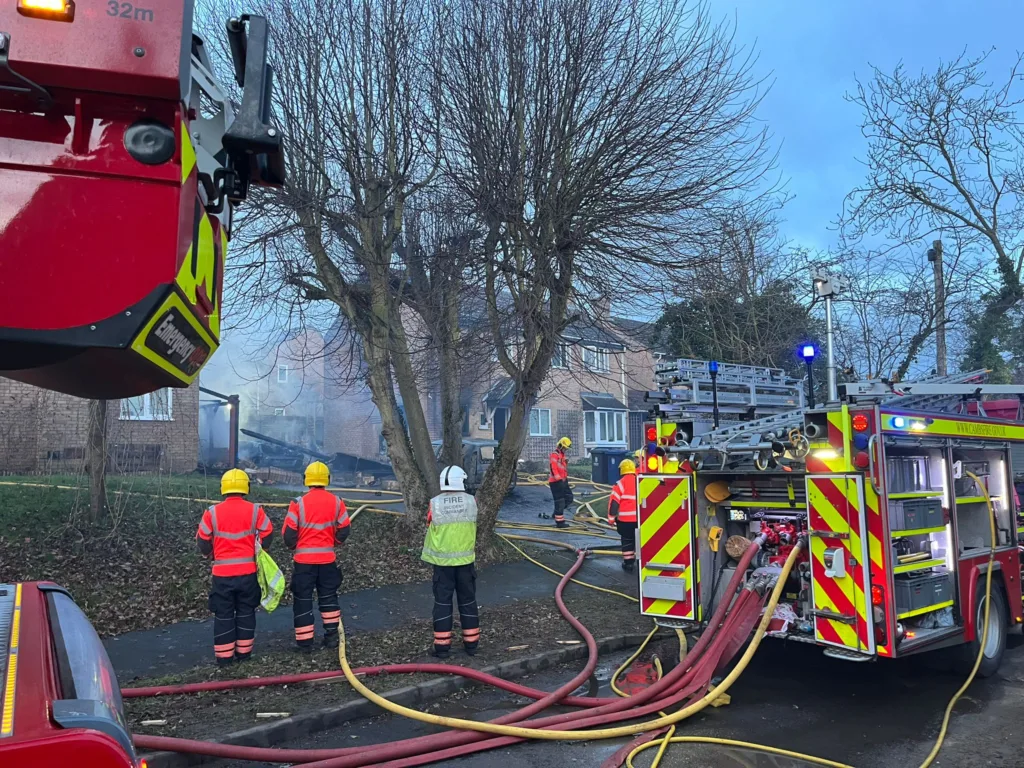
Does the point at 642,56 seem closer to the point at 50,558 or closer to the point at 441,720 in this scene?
the point at 441,720

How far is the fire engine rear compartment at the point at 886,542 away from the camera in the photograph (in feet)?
17.4

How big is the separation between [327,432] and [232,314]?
2454cm

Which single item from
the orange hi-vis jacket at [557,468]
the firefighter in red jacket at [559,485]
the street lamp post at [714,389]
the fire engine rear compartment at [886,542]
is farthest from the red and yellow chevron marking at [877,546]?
the orange hi-vis jacket at [557,468]

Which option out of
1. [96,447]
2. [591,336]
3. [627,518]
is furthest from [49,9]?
[591,336]

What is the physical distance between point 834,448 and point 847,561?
2.58 feet

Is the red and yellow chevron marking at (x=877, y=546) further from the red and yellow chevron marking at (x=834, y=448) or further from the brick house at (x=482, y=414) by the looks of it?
the brick house at (x=482, y=414)

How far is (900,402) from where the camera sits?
6305mm

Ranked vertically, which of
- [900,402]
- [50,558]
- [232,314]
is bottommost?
[50,558]

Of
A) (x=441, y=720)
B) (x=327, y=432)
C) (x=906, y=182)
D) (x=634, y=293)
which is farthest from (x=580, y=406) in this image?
(x=441, y=720)

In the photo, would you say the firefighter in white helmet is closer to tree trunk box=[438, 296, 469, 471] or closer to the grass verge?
the grass verge

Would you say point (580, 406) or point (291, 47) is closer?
point (291, 47)

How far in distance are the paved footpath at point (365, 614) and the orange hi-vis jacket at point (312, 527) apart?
0.88 meters

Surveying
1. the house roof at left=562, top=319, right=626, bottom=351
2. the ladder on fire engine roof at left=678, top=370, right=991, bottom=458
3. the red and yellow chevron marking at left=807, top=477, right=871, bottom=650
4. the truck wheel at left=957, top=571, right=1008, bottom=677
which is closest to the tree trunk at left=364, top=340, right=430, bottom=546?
the house roof at left=562, top=319, right=626, bottom=351

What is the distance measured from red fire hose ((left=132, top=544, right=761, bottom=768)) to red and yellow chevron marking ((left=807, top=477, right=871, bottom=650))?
477mm
